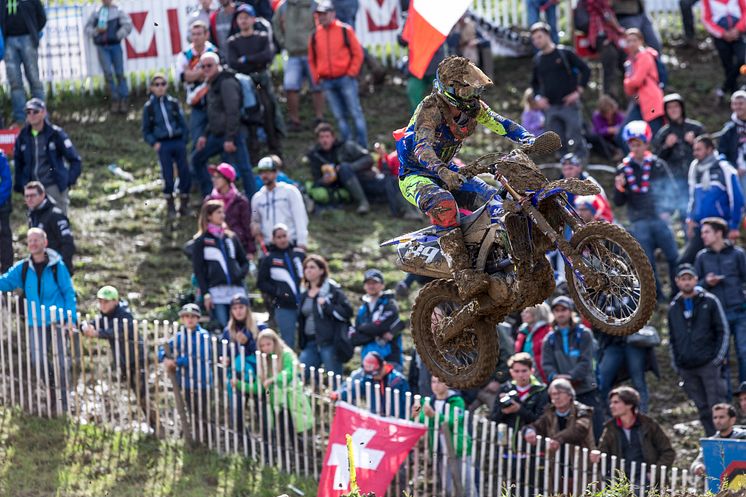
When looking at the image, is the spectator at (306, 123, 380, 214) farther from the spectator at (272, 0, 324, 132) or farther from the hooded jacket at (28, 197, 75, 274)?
the hooded jacket at (28, 197, 75, 274)

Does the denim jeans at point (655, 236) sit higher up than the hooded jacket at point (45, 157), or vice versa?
the hooded jacket at point (45, 157)

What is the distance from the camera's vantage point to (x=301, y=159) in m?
20.5

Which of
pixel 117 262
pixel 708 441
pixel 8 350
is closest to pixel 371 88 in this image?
pixel 117 262

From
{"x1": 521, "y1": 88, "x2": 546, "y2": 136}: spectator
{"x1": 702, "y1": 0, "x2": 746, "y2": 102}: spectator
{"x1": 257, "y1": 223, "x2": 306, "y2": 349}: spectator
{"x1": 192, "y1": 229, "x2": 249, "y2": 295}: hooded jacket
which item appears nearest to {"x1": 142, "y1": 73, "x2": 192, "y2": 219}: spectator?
{"x1": 192, "y1": 229, "x2": 249, "y2": 295}: hooded jacket

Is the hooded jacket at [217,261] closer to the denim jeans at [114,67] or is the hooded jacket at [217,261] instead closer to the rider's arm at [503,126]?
the rider's arm at [503,126]

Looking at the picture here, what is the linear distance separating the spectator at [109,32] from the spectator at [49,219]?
5.20 m

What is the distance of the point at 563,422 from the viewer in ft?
43.7

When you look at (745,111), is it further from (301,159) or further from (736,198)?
(301,159)

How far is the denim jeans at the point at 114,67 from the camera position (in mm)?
21094

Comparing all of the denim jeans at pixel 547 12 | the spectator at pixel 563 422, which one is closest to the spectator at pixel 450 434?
the spectator at pixel 563 422

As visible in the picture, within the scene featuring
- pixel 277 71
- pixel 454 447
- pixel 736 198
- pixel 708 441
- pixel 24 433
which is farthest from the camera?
pixel 277 71

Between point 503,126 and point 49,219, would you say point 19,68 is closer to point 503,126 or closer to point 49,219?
point 49,219

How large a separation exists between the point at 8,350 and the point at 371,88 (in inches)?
353

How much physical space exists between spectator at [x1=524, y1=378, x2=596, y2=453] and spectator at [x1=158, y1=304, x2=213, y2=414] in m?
3.51
